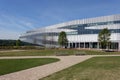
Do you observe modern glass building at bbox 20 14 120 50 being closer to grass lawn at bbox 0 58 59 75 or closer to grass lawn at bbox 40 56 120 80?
grass lawn at bbox 0 58 59 75

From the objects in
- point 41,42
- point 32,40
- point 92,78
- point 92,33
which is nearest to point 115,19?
point 92,33

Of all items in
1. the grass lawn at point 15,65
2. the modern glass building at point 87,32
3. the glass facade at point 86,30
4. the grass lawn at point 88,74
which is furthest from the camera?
the glass facade at point 86,30

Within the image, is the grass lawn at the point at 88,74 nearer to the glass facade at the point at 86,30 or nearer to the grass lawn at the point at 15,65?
the grass lawn at the point at 15,65

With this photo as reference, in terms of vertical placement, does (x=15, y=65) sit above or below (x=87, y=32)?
below

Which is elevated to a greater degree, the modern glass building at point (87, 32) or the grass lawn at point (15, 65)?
the modern glass building at point (87, 32)

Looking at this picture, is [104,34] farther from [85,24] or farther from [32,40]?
[32,40]

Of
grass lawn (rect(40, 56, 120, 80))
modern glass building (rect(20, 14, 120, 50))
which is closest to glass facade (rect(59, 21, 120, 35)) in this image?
modern glass building (rect(20, 14, 120, 50))

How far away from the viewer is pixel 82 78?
10945 millimetres

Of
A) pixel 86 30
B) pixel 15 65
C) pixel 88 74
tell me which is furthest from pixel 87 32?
pixel 88 74

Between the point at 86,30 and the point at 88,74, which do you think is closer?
the point at 88,74

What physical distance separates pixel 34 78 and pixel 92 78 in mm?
3340

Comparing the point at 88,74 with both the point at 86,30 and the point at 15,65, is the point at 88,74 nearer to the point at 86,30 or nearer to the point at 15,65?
the point at 15,65

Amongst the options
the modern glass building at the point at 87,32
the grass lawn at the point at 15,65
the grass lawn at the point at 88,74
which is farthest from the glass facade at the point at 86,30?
the grass lawn at the point at 88,74

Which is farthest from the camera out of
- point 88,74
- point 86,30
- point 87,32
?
point 86,30
